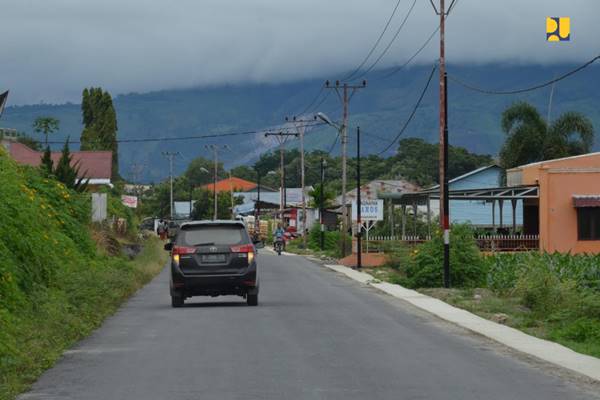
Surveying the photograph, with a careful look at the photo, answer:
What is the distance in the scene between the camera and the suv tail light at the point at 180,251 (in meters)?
27.0

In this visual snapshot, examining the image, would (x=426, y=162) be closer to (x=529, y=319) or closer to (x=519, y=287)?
(x=519, y=287)

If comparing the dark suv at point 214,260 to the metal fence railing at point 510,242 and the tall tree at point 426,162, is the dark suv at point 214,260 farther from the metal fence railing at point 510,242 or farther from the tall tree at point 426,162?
the tall tree at point 426,162

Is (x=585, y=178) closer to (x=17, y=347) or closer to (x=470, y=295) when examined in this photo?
(x=470, y=295)

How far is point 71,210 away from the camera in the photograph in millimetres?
38906

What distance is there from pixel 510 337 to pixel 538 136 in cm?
6866

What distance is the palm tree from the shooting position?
86000 mm

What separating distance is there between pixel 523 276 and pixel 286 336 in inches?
550

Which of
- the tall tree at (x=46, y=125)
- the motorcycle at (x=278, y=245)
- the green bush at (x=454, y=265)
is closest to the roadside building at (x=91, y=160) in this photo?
the motorcycle at (x=278, y=245)

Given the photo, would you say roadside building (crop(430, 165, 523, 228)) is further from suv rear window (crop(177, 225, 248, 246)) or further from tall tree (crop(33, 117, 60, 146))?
suv rear window (crop(177, 225, 248, 246))

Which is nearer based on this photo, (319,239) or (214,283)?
(214,283)

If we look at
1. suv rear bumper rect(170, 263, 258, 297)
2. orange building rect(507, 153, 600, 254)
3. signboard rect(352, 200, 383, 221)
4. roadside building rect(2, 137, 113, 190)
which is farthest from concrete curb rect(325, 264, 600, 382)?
roadside building rect(2, 137, 113, 190)

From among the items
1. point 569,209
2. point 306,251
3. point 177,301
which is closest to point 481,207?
point 306,251

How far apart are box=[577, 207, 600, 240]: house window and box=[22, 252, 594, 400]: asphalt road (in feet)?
107

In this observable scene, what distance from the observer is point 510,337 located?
68.8 feet
